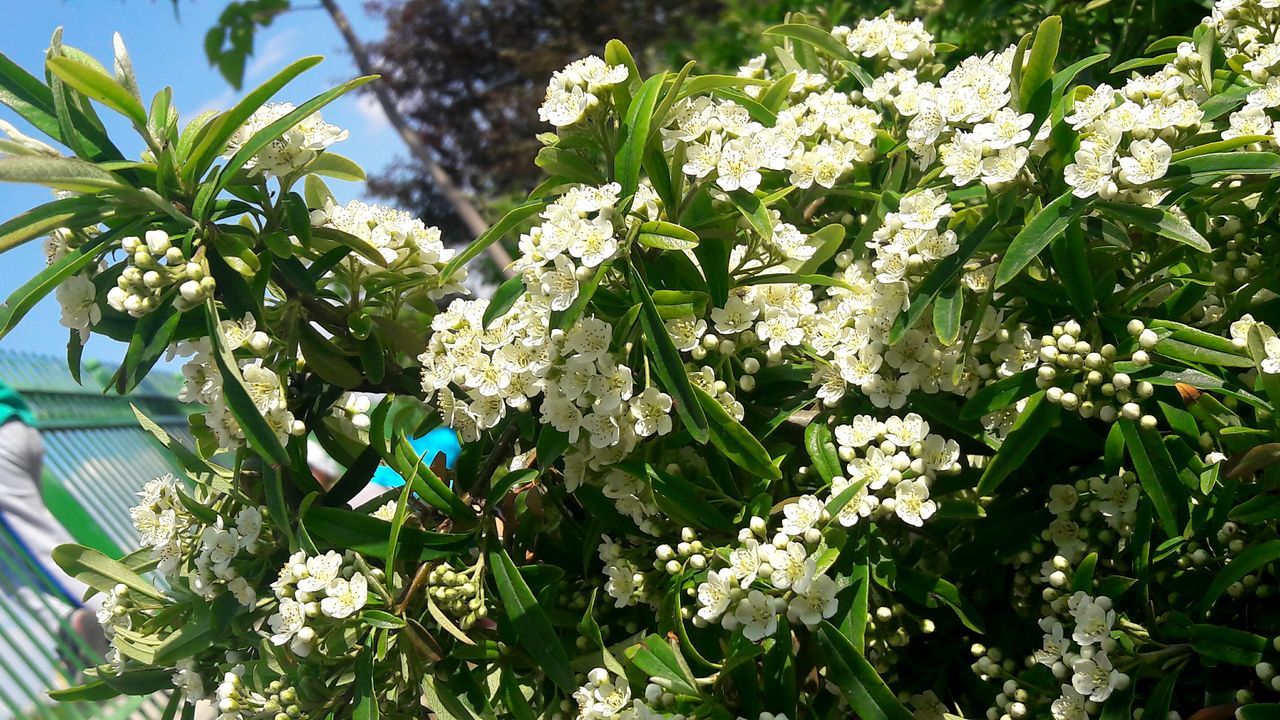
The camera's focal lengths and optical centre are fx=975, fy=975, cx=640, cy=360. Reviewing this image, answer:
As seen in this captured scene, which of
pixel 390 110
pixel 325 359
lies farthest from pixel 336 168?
pixel 390 110

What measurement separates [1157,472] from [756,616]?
24.1 inches

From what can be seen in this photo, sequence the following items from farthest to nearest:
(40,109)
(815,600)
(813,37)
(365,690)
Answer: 1. (813,37)
2. (40,109)
3. (365,690)
4. (815,600)

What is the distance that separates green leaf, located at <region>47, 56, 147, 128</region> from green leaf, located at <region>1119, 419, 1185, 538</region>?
157cm

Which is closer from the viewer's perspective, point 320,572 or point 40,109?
point 320,572

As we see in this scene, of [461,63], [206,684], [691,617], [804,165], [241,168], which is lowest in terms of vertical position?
[461,63]

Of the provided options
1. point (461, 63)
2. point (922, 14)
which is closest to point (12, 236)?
point (922, 14)

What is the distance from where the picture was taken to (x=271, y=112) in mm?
1724

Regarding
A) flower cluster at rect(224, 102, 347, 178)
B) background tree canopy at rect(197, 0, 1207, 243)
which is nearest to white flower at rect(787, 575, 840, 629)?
flower cluster at rect(224, 102, 347, 178)

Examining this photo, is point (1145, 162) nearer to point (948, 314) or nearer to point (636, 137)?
point (948, 314)

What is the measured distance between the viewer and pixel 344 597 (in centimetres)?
151

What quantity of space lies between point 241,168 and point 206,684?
965mm

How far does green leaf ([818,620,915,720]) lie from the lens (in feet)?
4.51

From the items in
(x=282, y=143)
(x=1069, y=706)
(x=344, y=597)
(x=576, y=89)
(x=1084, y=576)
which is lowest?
(x=1069, y=706)

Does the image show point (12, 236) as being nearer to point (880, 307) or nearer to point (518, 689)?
point (518, 689)
